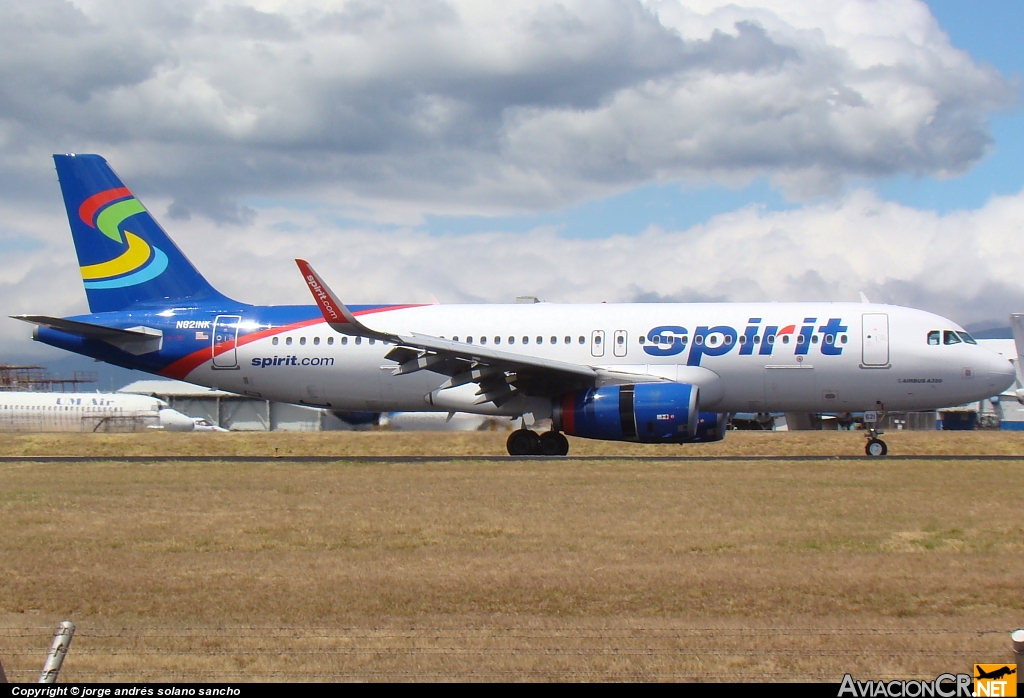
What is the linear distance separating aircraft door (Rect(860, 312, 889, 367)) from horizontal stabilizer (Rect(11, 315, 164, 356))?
18.1 metres

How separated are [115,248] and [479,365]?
11.6 m

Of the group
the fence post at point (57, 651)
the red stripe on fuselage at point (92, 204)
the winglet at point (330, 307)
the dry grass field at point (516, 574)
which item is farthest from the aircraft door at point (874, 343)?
the fence post at point (57, 651)

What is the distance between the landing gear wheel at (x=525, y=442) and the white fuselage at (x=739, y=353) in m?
0.60

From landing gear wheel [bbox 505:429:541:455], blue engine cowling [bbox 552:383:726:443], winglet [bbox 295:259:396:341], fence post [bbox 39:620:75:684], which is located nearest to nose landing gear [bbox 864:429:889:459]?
blue engine cowling [bbox 552:383:726:443]

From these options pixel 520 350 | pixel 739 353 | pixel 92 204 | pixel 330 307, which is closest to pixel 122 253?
pixel 92 204

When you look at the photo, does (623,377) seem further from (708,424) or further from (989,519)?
(989,519)

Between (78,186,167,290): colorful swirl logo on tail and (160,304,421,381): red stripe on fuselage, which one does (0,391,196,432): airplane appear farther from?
(160,304,421,381): red stripe on fuselage

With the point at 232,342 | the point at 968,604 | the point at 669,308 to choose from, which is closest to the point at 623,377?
the point at 669,308

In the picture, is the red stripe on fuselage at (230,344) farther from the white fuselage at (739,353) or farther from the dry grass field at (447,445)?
the dry grass field at (447,445)

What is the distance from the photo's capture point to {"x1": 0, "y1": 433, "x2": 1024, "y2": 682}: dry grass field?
23.5ft

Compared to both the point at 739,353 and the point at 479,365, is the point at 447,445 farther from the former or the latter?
the point at 739,353

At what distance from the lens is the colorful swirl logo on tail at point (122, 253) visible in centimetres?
2966

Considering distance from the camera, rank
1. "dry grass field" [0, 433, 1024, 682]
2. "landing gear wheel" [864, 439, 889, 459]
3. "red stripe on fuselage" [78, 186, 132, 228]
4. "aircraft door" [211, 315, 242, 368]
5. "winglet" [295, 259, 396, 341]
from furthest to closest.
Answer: "red stripe on fuselage" [78, 186, 132, 228] < "aircraft door" [211, 315, 242, 368] < "landing gear wheel" [864, 439, 889, 459] < "winglet" [295, 259, 396, 341] < "dry grass field" [0, 433, 1024, 682]

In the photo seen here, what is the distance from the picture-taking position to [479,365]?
83.8 feet
